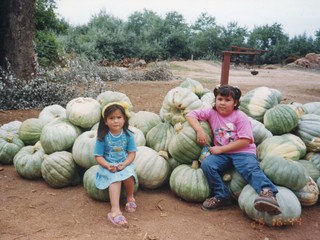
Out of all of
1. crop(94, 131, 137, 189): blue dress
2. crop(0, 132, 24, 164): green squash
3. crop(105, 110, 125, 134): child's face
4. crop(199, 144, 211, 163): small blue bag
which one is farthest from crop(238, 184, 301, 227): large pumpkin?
crop(0, 132, 24, 164): green squash

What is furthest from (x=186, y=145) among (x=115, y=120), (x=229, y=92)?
(x=115, y=120)

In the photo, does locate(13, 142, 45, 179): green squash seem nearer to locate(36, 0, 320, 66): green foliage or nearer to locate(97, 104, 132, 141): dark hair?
locate(97, 104, 132, 141): dark hair

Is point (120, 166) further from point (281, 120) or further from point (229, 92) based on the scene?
point (281, 120)

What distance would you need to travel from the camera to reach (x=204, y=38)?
25125 millimetres

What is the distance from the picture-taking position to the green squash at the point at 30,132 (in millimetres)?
4680

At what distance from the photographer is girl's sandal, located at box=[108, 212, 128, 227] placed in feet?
10.3

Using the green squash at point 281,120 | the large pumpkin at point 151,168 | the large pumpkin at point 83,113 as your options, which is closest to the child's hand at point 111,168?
the large pumpkin at point 151,168

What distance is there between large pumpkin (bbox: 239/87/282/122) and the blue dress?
5.23 feet

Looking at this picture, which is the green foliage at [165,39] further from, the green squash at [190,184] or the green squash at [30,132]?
the green squash at [190,184]

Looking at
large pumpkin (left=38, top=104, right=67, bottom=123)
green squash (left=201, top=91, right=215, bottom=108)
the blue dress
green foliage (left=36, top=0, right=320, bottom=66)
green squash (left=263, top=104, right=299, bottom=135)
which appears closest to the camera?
the blue dress

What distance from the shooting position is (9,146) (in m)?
4.59

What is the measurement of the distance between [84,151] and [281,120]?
2.14 meters

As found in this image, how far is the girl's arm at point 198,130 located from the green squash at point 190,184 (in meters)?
0.24

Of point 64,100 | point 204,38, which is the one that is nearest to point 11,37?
point 64,100
